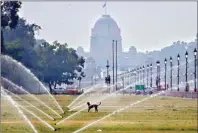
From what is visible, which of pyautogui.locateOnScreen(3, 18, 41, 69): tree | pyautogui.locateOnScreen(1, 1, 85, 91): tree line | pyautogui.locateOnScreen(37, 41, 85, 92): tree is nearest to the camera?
pyautogui.locateOnScreen(1, 1, 85, 91): tree line

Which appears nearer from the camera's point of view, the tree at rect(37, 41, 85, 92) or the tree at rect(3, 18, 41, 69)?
the tree at rect(3, 18, 41, 69)

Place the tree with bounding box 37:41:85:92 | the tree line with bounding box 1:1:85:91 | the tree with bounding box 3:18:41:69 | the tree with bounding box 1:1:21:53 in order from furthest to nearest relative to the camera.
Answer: the tree with bounding box 37:41:85:92, the tree with bounding box 3:18:41:69, the tree line with bounding box 1:1:85:91, the tree with bounding box 1:1:21:53

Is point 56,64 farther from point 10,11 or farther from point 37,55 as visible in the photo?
point 10,11

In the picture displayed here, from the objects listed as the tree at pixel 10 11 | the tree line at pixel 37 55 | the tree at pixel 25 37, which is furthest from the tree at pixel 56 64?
the tree at pixel 10 11

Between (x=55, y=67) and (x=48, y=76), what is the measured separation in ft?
29.1

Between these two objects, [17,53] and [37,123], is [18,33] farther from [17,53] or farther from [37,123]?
[37,123]

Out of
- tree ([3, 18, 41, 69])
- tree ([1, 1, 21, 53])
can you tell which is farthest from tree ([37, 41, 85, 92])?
tree ([1, 1, 21, 53])

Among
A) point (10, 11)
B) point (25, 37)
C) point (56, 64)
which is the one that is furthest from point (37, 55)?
point (10, 11)

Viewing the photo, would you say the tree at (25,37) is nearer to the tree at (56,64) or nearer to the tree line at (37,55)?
the tree line at (37,55)

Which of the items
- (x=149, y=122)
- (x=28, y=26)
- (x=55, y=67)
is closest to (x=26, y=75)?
(x=28, y=26)

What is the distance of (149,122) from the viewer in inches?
1794

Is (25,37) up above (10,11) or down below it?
above

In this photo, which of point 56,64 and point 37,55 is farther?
point 56,64

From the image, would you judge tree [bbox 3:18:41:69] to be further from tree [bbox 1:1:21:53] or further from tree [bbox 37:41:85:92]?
tree [bbox 1:1:21:53]
